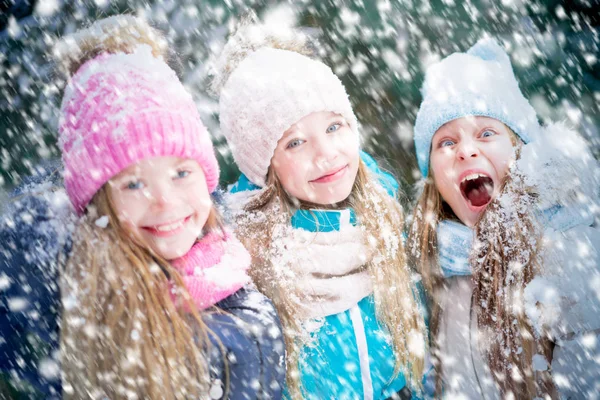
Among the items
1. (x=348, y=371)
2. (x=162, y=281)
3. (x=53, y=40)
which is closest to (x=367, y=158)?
(x=348, y=371)

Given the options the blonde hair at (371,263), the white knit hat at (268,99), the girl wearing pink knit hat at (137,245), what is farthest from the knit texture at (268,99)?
the girl wearing pink knit hat at (137,245)

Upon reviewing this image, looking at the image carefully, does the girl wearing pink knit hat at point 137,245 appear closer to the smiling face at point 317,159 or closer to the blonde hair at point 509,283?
the smiling face at point 317,159

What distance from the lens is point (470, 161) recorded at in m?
1.45

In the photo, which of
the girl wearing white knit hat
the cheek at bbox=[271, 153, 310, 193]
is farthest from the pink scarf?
the cheek at bbox=[271, 153, 310, 193]

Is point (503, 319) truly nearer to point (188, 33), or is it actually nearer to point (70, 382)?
point (70, 382)

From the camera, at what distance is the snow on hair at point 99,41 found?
117cm

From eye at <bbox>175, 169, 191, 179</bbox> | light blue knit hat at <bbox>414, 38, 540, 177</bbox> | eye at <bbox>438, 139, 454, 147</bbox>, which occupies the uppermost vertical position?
eye at <bbox>175, 169, 191, 179</bbox>

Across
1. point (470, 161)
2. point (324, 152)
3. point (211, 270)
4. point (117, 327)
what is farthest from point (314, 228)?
point (117, 327)

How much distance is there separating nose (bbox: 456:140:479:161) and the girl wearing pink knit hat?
761mm

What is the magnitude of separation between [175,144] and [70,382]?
2.00 feet

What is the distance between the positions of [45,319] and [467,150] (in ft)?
4.02

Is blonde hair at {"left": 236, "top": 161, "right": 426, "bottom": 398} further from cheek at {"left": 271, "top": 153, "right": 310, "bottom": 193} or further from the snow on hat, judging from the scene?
the snow on hat

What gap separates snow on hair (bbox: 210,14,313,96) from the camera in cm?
145

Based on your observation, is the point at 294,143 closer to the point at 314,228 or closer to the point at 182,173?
the point at 314,228
